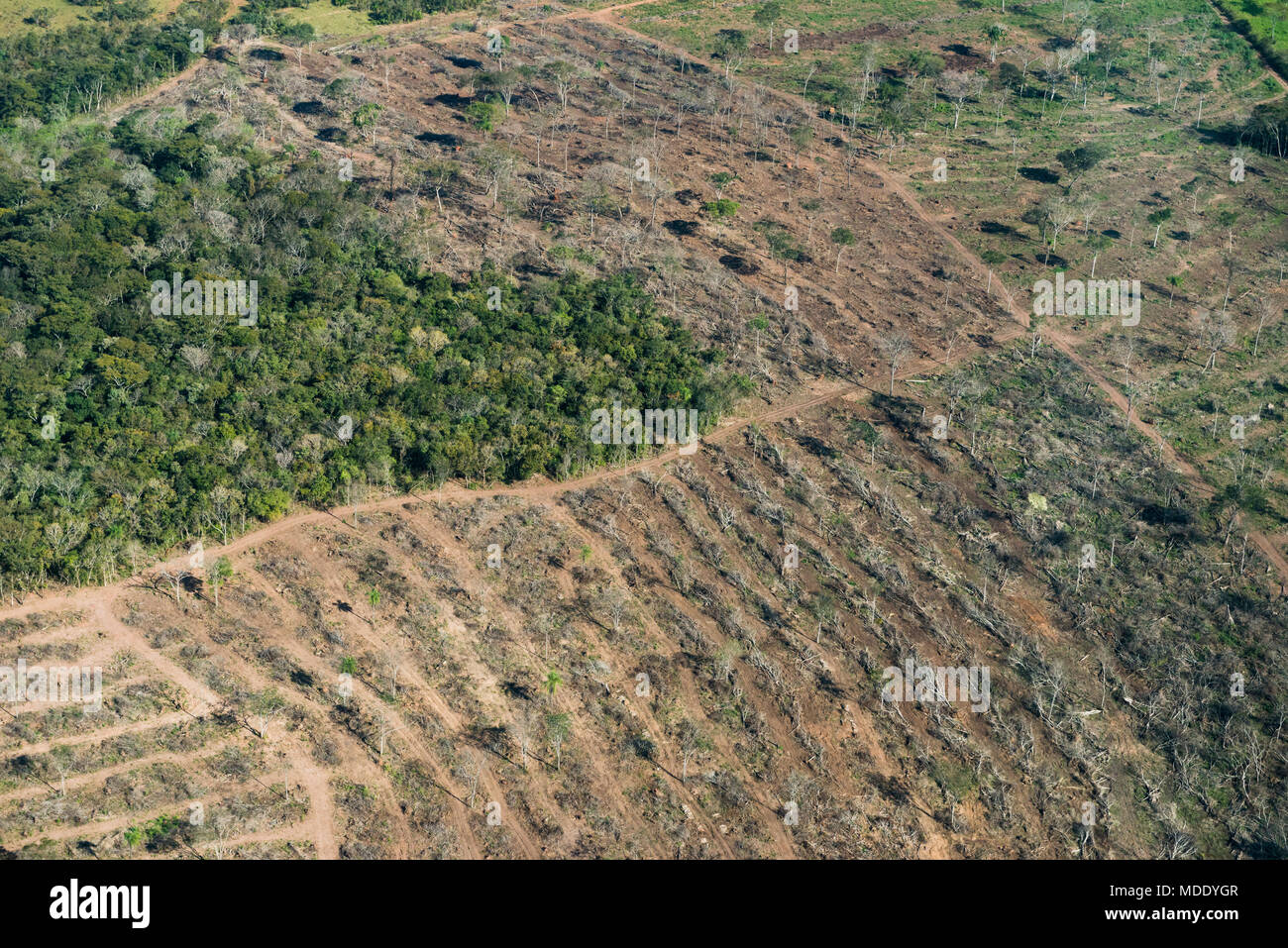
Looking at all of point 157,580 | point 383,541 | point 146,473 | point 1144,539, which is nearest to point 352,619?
point 383,541

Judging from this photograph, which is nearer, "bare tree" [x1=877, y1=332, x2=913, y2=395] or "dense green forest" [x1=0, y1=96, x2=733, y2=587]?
"dense green forest" [x1=0, y1=96, x2=733, y2=587]

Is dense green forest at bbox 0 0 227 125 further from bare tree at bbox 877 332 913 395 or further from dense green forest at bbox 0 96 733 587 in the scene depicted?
bare tree at bbox 877 332 913 395

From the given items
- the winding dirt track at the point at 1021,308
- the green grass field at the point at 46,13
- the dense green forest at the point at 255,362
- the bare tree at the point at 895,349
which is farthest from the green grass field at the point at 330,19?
the bare tree at the point at 895,349

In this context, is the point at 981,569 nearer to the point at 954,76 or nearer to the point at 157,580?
the point at 157,580

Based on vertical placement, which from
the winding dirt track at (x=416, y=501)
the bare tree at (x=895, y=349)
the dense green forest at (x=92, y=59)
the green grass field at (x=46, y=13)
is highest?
the green grass field at (x=46, y=13)

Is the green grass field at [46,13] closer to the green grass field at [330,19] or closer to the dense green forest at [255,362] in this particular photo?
the green grass field at [330,19]

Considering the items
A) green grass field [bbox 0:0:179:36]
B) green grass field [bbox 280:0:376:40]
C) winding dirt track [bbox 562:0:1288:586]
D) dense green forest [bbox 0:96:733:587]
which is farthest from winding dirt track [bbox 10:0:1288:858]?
green grass field [bbox 0:0:179:36]

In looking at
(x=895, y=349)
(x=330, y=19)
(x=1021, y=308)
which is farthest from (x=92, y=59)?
(x=1021, y=308)

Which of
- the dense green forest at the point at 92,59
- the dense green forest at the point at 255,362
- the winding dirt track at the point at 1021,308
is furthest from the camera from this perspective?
the dense green forest at the point at 92,59
